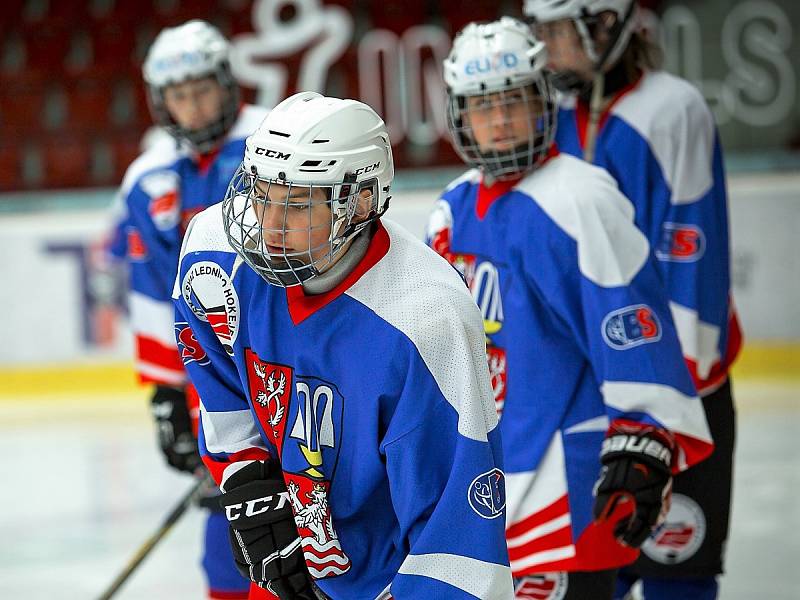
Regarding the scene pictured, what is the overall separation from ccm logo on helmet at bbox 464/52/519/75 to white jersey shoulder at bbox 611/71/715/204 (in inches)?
17.2

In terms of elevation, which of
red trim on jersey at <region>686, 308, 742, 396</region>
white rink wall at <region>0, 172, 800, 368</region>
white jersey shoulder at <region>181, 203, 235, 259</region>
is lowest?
white rink wall at <region>0, 172, 800, 368</region>

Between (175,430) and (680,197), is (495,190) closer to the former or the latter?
(680,197)

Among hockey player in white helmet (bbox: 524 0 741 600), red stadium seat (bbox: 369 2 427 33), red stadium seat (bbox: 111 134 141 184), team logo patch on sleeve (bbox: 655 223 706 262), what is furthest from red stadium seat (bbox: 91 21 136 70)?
team logo patch on sleeve (bbox: 655 223 706 262)

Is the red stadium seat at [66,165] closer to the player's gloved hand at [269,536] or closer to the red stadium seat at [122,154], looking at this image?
the red stadium seat at [122,154]

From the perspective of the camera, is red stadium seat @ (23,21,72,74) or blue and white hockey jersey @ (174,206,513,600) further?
red stadium seat @ (23,21,72,74)

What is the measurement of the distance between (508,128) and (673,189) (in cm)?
48

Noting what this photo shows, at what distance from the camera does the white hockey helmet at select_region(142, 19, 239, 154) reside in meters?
2.77

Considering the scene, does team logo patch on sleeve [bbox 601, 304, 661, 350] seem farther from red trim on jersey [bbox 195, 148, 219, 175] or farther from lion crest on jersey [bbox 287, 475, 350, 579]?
red trim on jersey [bbox 195, 148, 219, 175]

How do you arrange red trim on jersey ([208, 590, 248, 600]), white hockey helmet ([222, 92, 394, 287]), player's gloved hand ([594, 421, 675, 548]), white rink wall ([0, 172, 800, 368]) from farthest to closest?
white rink wall ([0, 172, 800, 368])
red trim on jersey ([208, 590, 248, 600])
player's gloved hand ([594, 421, 675, 548])
white hockey helmet ([222, 92, 394, 287])

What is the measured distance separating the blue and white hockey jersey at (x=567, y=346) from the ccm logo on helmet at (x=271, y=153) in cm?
59

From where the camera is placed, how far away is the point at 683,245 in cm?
230

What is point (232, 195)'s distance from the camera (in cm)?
146

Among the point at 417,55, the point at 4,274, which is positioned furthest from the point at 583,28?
the point at 417,55

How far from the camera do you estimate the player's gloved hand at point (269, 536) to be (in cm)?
154
